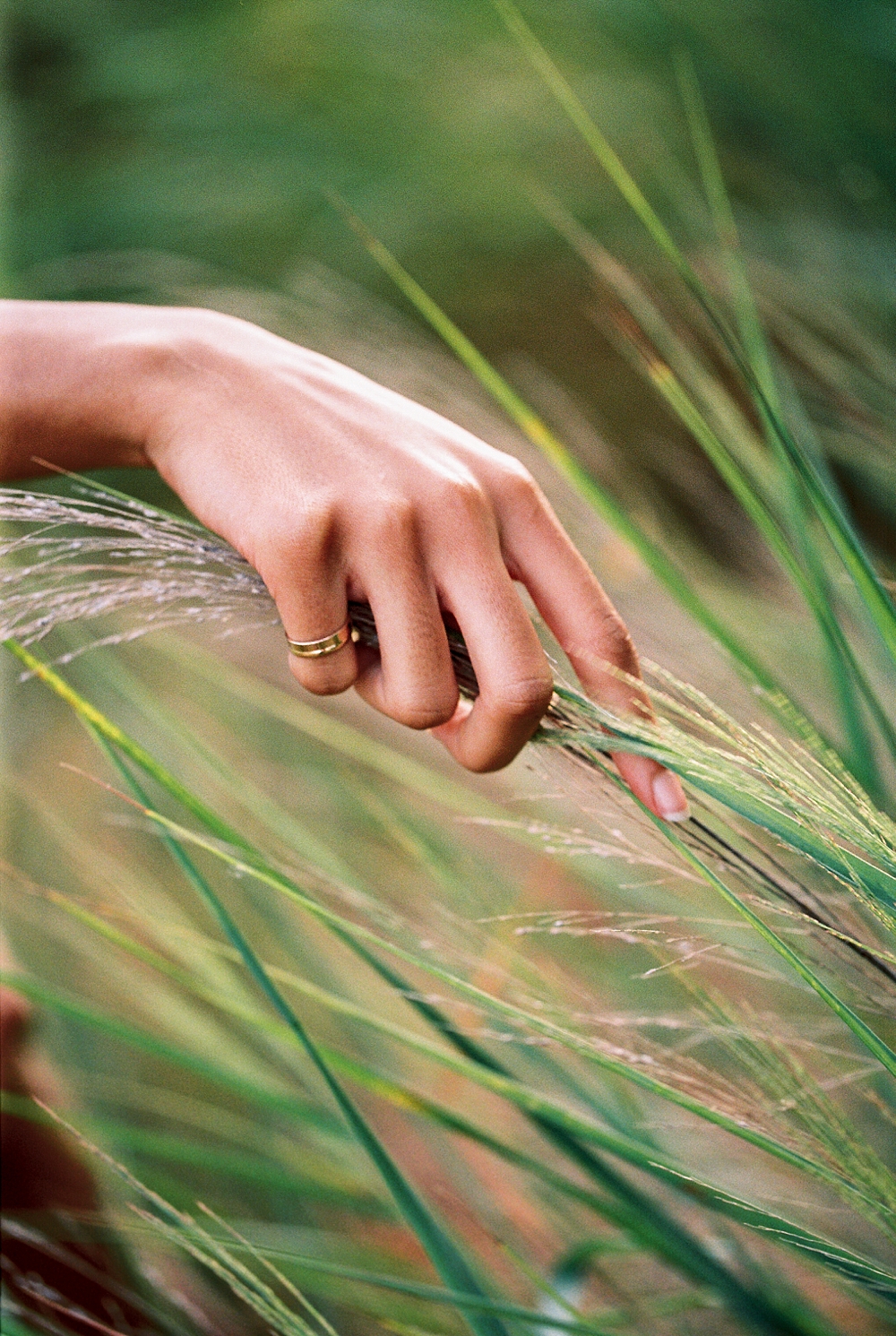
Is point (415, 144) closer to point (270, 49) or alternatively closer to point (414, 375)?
point (270, 49)

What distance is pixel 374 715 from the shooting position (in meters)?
0.76

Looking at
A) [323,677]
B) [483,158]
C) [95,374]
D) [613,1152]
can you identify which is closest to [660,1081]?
[613,1152]

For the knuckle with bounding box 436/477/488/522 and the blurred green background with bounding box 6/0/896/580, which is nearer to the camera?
the knuckle with bounding box 436/477/488/522

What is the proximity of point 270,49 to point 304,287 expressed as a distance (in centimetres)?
25

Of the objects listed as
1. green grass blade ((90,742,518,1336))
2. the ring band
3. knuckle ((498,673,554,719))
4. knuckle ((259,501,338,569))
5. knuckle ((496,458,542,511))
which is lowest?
green grass blade ((90,742,518,1336))

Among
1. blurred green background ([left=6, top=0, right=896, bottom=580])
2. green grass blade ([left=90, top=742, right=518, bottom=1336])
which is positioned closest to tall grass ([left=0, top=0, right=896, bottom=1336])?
green grass blade ([left=90, top=742, right=518, bottom=1336])

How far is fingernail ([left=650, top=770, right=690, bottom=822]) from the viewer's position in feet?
0.74

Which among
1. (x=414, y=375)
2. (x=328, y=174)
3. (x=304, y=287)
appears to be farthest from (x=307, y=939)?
(x=328, y=174)

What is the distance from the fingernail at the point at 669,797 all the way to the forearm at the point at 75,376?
183mm

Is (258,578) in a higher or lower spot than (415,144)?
lower

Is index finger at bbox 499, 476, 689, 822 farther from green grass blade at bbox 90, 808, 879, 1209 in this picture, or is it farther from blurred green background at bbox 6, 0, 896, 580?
blurred green background at bbox 6, 0, 896, 580

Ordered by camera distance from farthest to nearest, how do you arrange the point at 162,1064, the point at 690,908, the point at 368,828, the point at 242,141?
the point at 242,141 < the point at 162,1064 < the point at 368,828 < the point at 690,908

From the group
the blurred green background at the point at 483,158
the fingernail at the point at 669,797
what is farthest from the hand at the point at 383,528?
the blurred green background at the point at 483,158

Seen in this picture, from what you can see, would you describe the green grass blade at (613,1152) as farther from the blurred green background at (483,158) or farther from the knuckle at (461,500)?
the blurred green background at (483,158)
